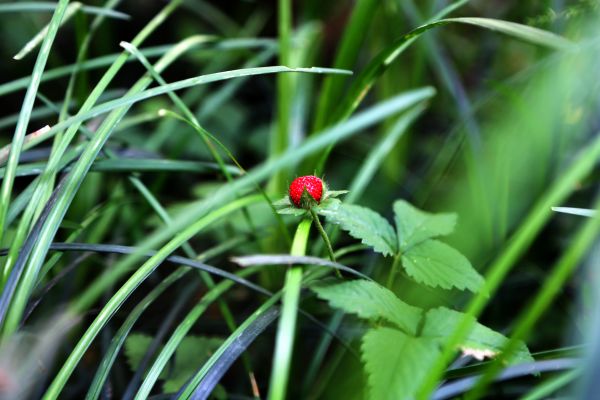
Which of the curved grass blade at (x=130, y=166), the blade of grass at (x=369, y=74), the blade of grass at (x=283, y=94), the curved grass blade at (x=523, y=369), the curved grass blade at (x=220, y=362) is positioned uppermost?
the blade of grass at (x=283, y=94)

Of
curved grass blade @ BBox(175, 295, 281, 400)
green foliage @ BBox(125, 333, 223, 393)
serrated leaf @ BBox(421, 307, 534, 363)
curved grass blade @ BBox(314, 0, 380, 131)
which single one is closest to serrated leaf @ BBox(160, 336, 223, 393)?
green foliage @ BBox(125, 333, 223, 393)

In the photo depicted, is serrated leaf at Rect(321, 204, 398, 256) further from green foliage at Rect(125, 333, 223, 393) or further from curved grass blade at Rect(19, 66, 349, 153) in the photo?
green foliage at Rect(125, 333, 223, 393)

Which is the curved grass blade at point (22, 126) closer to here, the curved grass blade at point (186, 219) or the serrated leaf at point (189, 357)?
the curved grass blade at point (186, 219)

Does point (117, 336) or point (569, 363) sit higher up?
point (117, 336)

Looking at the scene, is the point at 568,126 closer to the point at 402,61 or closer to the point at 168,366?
the point at 402,61

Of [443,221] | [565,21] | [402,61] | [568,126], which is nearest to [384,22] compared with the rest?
[402,61]

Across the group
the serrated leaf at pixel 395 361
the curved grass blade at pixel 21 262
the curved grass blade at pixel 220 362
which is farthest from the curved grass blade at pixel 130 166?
the serrated leaf at pixel 395 361
